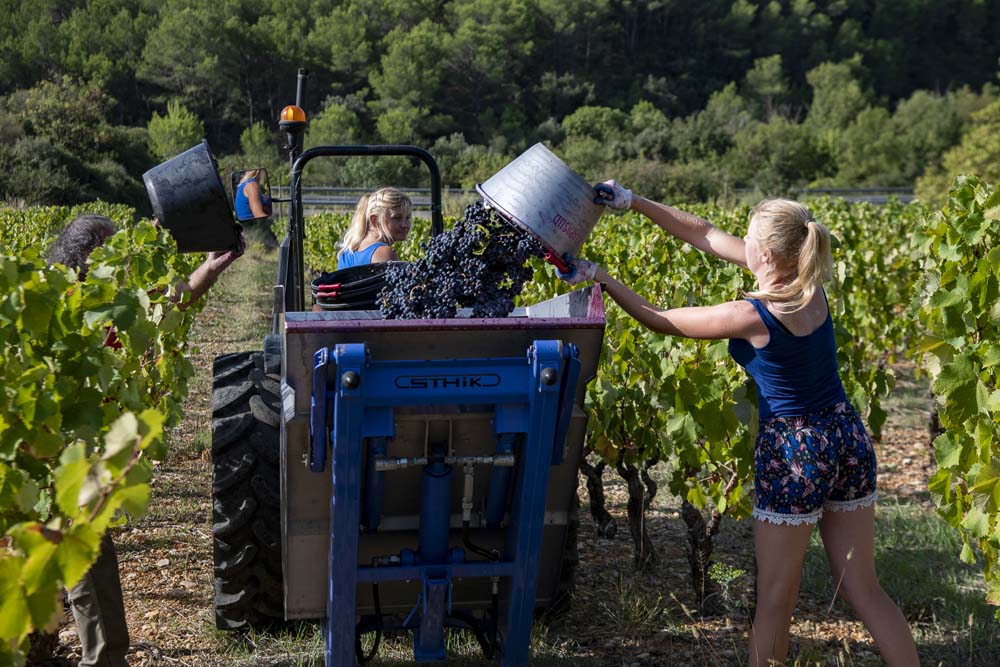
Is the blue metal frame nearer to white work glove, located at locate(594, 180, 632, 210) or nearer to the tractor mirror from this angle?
white work glove, located at locate(594, 180, 632, 210)

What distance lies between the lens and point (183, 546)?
4332 mm

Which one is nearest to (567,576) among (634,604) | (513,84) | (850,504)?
(634,604)

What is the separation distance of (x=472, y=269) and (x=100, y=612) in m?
1.38

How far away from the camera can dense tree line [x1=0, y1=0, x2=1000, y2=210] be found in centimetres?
4600

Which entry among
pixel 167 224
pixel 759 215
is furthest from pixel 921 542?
pixel 167 224

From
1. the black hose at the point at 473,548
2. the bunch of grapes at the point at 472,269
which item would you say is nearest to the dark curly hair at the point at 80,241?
the bunch of grapes at the point at 472,269

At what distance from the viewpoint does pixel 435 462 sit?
2426 millimetres

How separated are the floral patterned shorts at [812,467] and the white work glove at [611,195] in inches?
29.2

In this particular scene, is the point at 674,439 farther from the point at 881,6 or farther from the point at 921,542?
the point at 881,6

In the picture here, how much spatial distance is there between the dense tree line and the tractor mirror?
2324 centimetres

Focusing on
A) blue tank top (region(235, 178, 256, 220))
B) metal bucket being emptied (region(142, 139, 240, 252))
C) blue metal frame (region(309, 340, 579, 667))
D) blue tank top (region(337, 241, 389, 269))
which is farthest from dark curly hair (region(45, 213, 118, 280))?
blue metal frame (region(309, 340, 579, 667))

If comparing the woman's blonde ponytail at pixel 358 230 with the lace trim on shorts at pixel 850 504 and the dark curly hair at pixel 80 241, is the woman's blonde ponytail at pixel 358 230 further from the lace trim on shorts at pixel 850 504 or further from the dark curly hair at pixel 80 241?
the lace trim on shorts at pixel 850 504

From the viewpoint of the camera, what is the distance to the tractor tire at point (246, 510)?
3.12 m

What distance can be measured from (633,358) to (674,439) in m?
0.56
